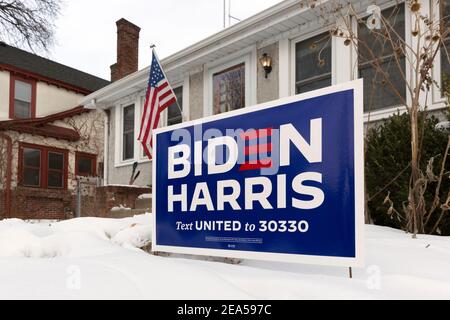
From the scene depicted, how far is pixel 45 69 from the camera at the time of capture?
1573 centimetres

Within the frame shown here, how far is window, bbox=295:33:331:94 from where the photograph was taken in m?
6.41

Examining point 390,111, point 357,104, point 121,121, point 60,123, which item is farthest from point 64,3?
point 357,104

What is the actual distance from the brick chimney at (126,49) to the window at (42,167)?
143 inches

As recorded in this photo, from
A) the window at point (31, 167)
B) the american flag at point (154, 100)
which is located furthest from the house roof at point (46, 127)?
the american flag at point (154, 100)

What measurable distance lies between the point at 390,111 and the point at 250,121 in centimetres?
359

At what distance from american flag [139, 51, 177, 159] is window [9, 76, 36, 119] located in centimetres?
859

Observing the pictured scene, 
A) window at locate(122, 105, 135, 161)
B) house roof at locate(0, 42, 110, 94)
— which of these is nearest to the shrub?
window at locate(122, 105, 135, 161)

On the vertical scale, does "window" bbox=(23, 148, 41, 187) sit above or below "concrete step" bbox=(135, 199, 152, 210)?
above

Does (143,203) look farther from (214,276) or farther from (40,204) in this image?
(40,204)

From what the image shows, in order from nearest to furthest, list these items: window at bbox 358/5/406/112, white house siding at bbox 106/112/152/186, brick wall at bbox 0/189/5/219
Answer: window at bbox 358/5/406/112
white house siding at bbox 106/112/152/186
brick wall at bbox 0/189/5/219

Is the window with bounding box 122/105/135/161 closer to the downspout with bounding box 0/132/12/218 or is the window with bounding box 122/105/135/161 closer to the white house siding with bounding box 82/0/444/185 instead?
the white house siding with bounding box 82/0/444/185

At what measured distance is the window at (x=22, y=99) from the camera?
13910 mm

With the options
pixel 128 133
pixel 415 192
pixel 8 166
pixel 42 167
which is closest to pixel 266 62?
pixel 415 192
